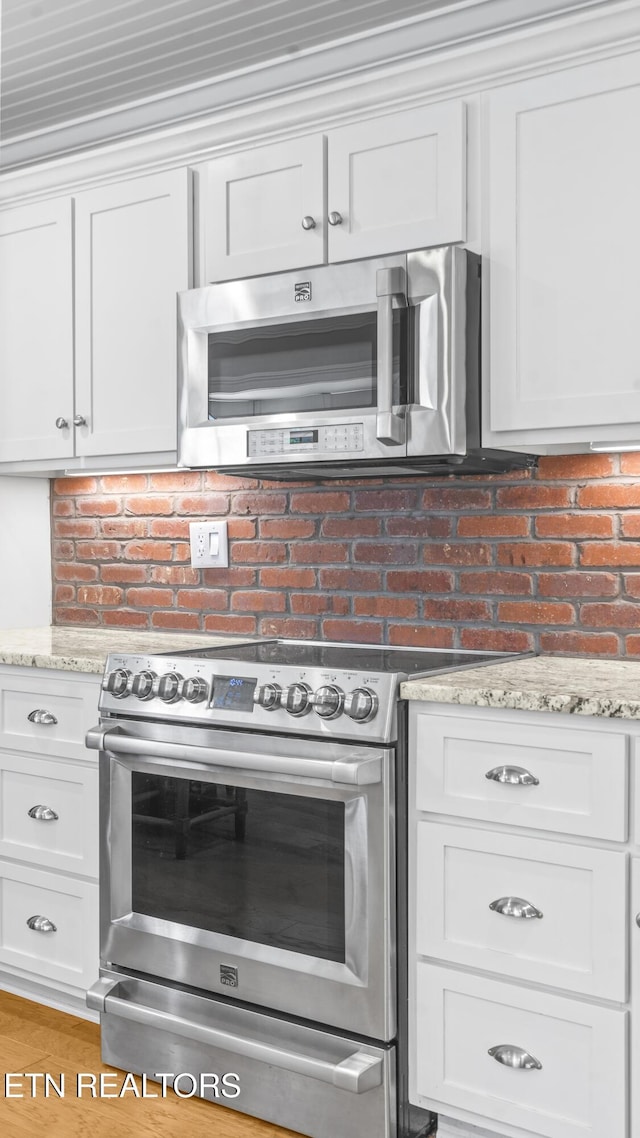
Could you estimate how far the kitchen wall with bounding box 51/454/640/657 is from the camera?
241 centimetres

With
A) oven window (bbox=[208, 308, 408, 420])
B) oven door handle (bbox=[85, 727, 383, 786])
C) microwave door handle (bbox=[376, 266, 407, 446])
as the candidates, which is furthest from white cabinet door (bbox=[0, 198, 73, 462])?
microwave door handle (bbox=[376, 266, 407, 446])

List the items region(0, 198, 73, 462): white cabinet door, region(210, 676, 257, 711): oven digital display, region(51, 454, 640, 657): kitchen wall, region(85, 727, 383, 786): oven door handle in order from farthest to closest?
region(0, 198, 73, 462): white cabinet door
region(51, 454, 640, 657): kitchen wall
region(210, 676, 257, 711): oven digital display
region(85, 727, 383, 786): oven door handle

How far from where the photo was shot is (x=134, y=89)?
10.1 ft

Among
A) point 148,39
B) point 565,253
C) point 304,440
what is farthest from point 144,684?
point 148,39

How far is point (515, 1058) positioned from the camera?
6.15ft

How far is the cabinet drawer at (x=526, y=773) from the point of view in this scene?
1775 mm

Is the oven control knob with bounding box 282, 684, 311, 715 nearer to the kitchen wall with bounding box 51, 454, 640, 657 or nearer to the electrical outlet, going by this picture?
the kitchen wall with bounding box 51, 454, 640, 657

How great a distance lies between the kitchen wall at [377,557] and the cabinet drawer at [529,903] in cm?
67

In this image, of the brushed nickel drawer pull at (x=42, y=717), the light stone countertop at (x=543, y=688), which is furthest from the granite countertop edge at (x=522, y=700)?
the brushed nickel drawer pull at (x=42, y=717)

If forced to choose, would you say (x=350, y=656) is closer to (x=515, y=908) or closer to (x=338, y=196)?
(x=515, y=908)

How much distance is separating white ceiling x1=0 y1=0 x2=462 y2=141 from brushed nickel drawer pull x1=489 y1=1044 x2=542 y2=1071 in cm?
238

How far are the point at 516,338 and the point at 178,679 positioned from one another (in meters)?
1.05

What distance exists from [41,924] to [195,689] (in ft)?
2.84

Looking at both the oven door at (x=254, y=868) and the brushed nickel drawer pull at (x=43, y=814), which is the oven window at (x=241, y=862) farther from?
the brushed nickel drawer pull at (x=43, y=814)
